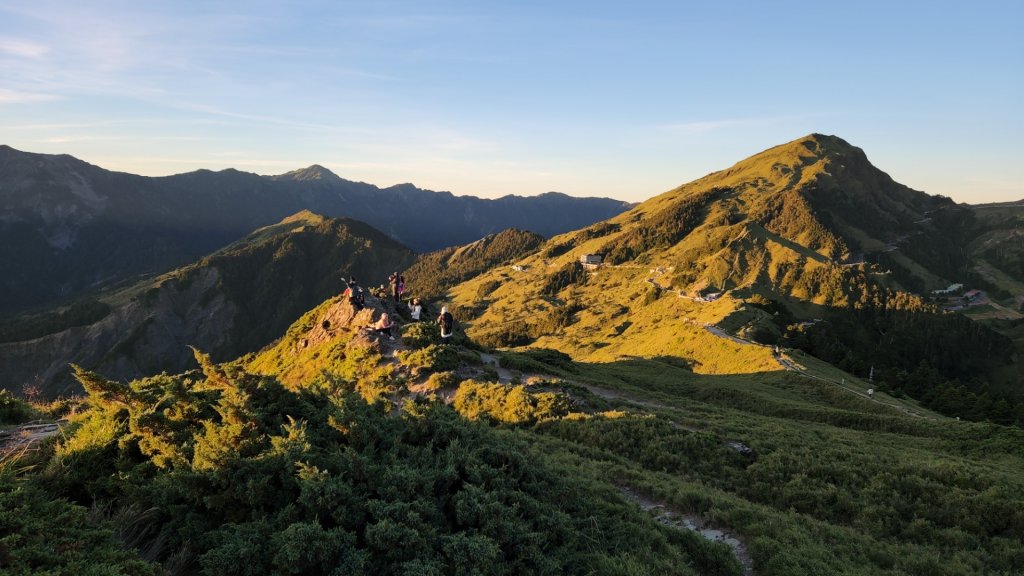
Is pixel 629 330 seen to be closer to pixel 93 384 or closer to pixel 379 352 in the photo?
pixel 379 352

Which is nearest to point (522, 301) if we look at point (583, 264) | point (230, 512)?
point (583, 264)

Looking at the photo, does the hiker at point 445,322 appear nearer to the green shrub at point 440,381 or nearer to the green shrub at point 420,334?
the green shrub at point 420,334

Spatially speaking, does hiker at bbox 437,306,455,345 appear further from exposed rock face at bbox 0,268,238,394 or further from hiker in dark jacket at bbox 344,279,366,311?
exposed rock face at bbox 0,268,238,394

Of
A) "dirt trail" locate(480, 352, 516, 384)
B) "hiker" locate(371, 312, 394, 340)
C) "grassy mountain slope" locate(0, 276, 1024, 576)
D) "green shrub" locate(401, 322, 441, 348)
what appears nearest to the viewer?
"grassy mountain slope" locate(0, 276, 1024, 576)

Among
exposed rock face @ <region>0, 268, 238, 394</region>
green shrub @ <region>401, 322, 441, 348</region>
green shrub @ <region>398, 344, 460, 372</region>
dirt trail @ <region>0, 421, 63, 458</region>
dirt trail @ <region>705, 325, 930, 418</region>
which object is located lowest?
exposed rock face @ <region>0, 268, 238, 394</region>

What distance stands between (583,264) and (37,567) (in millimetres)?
193155

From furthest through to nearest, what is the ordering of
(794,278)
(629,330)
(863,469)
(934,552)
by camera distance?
(794,278) < (629,330) < (863,469) < (934,552)

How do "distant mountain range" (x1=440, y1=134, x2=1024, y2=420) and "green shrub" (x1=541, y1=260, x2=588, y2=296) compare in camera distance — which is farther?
"green shrub" (x1=541, y1=260, x2=588, y2=296)

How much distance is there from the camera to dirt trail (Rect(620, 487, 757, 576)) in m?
12.3

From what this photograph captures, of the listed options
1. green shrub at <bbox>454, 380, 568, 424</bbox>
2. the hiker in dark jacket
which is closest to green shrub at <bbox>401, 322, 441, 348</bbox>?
the hiker in dark jacket

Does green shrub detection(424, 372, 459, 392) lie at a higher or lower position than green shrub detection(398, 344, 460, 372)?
lower

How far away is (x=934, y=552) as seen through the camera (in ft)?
44.2

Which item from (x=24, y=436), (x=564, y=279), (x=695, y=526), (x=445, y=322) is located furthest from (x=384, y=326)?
(x=564, y=279)

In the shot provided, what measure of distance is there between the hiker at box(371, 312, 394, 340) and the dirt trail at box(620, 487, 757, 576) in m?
22.8
